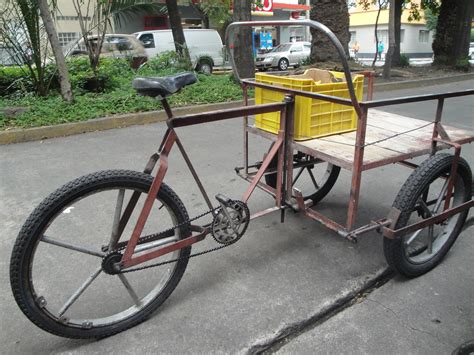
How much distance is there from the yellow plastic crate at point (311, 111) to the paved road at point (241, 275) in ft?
2.80

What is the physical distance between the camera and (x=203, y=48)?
667 inches

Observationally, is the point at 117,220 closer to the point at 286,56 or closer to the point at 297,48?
the point at 286,56

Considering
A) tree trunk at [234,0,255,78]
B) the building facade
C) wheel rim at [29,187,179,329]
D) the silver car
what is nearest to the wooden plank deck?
wheel rim at [29,187,179,329]

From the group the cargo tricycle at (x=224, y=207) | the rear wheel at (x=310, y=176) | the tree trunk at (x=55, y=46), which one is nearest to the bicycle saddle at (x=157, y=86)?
the cargo tricycle at (x=224, y=207)

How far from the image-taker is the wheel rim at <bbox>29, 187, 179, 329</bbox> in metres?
2.10

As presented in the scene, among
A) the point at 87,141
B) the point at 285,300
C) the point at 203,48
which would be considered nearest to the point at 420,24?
the point at 203,48

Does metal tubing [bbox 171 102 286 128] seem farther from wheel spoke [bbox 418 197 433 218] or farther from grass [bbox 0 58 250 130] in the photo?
grass [bbox 0 58 250 130]

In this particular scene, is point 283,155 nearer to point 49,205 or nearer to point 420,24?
point 49,205

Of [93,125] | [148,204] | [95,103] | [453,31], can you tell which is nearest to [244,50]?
[95,103]

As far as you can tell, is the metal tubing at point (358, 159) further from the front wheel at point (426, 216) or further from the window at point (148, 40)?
the window at point (148, 40)

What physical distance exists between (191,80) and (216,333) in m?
1.38

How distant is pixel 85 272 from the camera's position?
271 centimetres

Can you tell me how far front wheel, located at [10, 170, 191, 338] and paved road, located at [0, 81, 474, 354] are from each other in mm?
102

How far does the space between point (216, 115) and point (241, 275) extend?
1.09m
